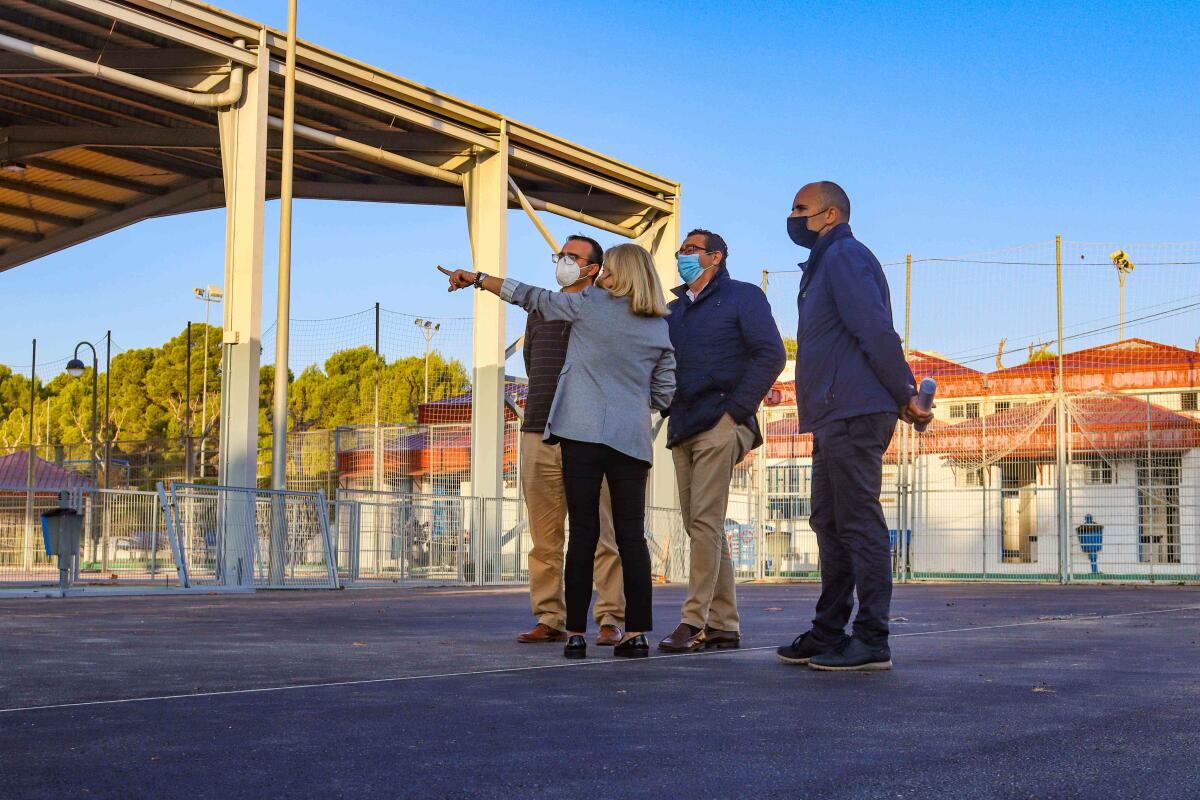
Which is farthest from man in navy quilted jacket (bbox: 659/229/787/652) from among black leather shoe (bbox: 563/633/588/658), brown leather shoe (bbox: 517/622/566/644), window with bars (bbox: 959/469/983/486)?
window with bars (bbox: 959/469/983/486)

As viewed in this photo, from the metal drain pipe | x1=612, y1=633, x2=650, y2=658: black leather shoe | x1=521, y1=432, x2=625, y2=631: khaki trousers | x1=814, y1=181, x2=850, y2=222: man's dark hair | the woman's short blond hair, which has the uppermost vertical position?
the metal drain pipe

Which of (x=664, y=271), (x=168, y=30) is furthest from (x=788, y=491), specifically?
(x=168, y=30)

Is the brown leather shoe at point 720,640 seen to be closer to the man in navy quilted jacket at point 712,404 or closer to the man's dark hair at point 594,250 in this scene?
the man in navy quilted jacket at point 712,404

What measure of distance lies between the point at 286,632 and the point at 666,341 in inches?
107

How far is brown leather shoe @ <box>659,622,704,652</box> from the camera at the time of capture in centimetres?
549

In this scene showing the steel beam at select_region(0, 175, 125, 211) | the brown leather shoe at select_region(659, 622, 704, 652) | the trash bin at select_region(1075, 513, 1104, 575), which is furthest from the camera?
the steel beam at select_region(0, 175, 125, 211)

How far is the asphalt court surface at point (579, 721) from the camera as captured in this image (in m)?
2.48

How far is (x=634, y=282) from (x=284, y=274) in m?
13.7

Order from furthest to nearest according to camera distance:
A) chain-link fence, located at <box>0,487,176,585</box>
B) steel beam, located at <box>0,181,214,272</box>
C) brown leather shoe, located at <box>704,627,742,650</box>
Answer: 1. steel beam, located at <box>0,181,214,272</box>
2. chain-link fence, located at <box>0,487,176,585</box>
3. brown leather shoe, located at <box>704,627,742,650</box>

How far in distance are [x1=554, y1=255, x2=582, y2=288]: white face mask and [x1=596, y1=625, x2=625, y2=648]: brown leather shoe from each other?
1.47 metres

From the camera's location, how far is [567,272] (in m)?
5.80

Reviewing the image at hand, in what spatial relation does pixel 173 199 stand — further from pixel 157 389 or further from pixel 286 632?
pixel 157 389

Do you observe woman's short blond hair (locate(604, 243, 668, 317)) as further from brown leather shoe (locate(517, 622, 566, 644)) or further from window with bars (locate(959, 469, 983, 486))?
window with bars (locate(959, 469, 983, 486))

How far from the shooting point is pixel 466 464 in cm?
2488
